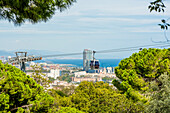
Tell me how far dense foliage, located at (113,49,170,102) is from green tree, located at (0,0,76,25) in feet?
22.9

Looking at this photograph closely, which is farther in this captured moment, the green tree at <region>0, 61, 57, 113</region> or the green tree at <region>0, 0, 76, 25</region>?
the green tree at <region>0, 61, 57, 113</region>

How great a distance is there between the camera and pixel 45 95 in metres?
5.48

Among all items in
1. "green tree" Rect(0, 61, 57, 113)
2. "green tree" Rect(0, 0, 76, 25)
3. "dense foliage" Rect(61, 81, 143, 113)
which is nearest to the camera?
"green tree" Rect(0, 0, 76, 25)

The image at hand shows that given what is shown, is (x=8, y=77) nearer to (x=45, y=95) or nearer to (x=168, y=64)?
(x=45, y=95)

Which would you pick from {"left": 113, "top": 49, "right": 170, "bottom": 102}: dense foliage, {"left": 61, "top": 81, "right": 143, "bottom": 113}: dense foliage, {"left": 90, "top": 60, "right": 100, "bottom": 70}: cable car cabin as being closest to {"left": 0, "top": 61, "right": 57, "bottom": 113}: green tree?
{"left": 113, "top": 49, "right": 170, "bottom": 102}: dense foliage

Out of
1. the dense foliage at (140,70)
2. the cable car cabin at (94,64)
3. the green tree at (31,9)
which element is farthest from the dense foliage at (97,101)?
the green tree at (31,9)

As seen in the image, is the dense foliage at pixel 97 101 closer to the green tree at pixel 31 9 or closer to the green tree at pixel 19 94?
the green tree at pixel 19 94

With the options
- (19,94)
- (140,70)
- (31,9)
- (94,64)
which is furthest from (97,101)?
(31,9)

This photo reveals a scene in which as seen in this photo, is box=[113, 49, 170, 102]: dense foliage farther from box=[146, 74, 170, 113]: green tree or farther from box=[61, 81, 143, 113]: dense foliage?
box=[146, 74, 170, 113]: green tree

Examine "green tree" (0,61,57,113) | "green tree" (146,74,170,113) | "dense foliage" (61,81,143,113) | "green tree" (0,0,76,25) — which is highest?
"green tree" (0,0,76,25)

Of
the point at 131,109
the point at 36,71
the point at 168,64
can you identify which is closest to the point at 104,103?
the point at 131,109

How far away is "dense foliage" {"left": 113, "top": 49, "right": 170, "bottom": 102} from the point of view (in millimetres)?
11195

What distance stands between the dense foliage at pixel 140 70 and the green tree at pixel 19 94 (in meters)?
6.10

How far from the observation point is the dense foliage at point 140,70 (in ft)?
36.7
